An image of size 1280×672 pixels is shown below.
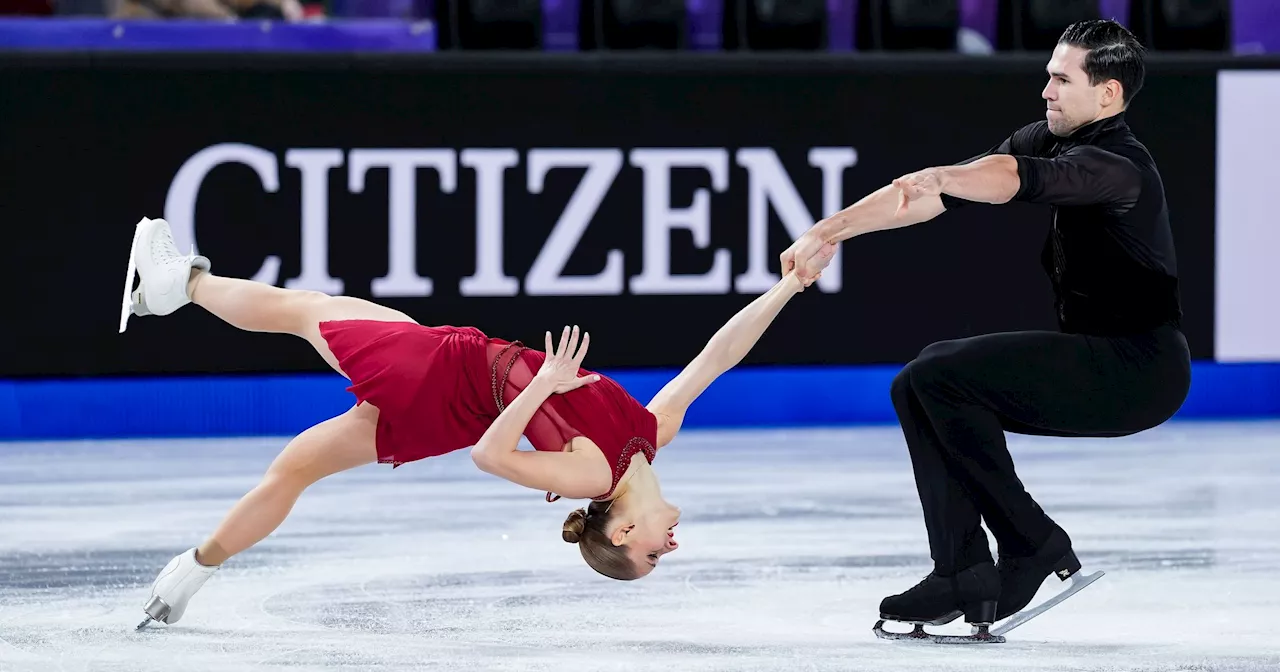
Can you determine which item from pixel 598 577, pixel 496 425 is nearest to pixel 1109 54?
pixel 496 425

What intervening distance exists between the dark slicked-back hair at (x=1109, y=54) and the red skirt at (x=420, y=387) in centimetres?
151

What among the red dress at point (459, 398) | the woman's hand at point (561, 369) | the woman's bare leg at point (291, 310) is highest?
the woman's bare leg at point (291, 310)

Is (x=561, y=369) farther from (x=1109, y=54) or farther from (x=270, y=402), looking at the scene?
(x=270, y=402)

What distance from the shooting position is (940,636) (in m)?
4.45

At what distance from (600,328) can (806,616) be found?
3.52 metres

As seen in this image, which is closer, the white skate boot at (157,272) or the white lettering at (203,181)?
the white skate boot at (157,272)

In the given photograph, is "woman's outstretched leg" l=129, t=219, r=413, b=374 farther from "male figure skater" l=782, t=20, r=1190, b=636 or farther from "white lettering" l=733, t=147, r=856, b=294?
"white lettering" l=733, t=147, r=856, b=294

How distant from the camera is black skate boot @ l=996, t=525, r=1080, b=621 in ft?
14.6

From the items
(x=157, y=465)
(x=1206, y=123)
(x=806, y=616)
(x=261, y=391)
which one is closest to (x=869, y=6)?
(x=1206, y=123)

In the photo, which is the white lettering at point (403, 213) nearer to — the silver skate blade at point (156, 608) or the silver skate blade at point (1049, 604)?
the silver skate blade at point (156, 608)

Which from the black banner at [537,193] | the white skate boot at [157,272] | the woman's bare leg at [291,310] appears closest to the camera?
the woman's bare leg at [291,310]

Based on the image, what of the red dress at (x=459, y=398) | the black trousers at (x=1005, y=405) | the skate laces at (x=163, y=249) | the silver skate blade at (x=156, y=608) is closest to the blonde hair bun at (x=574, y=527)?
the red dress at (x=459, y=398)

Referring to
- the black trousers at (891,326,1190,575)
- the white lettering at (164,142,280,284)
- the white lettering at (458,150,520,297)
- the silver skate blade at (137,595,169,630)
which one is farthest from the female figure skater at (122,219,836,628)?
the white lettering at (458,150,520,297)

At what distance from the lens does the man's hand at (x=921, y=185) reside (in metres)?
3.93
